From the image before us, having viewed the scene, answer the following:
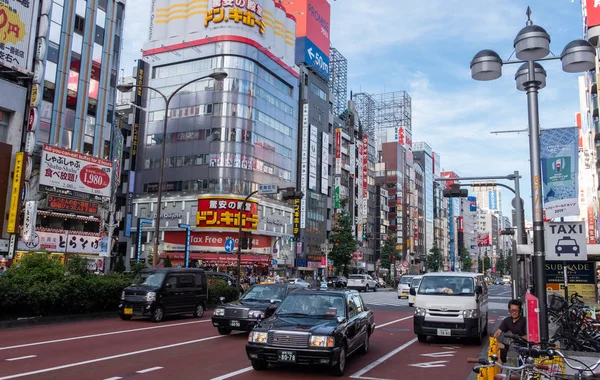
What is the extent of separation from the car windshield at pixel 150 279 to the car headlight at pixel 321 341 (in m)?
11.7

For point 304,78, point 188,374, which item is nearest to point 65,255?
point 188,374

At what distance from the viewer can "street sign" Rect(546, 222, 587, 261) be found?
31.1 feet

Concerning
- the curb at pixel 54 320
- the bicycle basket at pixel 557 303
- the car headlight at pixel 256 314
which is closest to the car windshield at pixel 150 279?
the curb at pixel 54 320

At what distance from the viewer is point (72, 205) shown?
1526 inches

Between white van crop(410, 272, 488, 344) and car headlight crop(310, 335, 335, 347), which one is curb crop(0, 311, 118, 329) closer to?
car headlight crop(310, 335, 335, 347)

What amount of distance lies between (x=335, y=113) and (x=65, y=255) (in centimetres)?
6216

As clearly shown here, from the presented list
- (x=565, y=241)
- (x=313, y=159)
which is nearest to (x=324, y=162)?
(x=313, y=159)

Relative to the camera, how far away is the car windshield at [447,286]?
14.9m

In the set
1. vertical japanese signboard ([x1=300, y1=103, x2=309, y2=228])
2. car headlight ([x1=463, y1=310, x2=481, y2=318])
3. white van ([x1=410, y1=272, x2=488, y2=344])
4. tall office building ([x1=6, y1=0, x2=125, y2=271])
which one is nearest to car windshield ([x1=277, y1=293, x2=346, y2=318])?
white van ([x1=410, y1=272, x2=488, y2=344])

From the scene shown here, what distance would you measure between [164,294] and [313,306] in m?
9.94

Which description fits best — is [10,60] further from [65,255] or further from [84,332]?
[84,332]

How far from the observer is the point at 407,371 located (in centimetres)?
1045

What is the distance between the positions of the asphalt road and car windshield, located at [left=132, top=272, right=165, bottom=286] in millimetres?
2511

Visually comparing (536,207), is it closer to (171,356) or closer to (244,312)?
(171,356)
